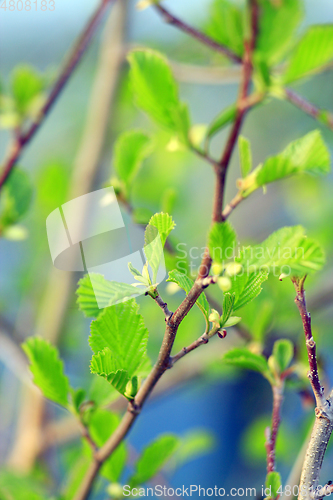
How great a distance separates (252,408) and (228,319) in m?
0.72

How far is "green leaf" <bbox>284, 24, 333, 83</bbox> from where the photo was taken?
8.7 inches

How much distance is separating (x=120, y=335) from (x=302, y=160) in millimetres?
105

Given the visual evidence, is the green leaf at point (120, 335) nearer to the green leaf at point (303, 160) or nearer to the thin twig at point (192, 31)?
the green leaf at point (303, 160)

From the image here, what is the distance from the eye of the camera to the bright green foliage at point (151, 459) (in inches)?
8.5

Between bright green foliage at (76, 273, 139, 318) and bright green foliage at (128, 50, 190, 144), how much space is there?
0.10 meters

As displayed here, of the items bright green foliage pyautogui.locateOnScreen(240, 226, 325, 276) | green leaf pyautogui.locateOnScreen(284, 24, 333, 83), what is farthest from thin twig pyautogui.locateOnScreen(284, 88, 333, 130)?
bright green foliage pyautogui.locateOnScreen(240, 226, 325, 276)

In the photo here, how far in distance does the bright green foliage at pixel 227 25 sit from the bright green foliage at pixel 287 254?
0.18 meters

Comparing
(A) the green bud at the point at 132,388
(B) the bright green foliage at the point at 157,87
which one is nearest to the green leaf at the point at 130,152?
(B) the bright green foliage at the point at 157,87

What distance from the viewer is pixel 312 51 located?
0.73 ft

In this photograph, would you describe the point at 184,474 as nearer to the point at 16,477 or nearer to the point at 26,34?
the point at 16,477

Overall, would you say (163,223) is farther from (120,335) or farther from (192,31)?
(192,31)

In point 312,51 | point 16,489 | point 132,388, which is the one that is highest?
point 312,51

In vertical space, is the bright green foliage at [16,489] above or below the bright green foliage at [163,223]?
below

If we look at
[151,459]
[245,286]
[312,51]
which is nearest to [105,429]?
[151,459]
